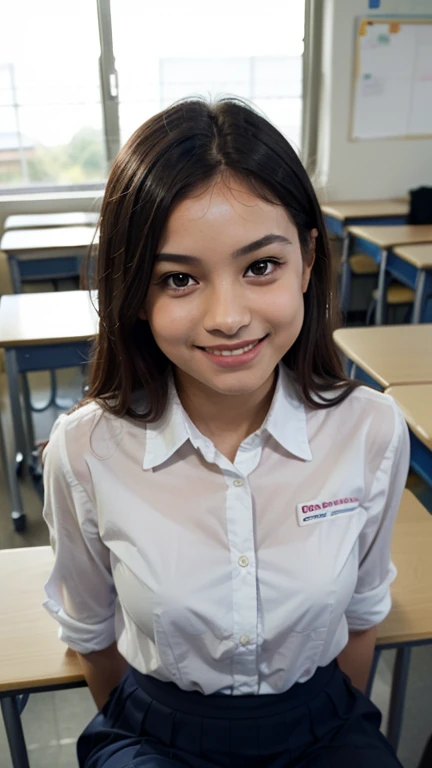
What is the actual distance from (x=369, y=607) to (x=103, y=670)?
424mm

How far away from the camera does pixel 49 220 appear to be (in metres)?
4.18

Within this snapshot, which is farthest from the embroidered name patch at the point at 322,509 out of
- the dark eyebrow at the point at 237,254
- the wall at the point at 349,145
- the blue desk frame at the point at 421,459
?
the wall at the point at 349,145

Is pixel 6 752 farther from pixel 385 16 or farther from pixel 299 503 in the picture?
pixel 385 16

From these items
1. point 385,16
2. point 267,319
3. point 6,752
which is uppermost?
point 385,16

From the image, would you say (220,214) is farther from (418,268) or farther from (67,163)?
(67,163)

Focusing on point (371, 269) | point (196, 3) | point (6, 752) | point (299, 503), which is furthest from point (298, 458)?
point (196, 3)

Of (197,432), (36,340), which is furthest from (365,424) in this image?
(36,340)

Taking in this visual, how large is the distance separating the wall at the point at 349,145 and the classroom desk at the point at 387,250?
47 centimetres

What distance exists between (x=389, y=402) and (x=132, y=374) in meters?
0.38

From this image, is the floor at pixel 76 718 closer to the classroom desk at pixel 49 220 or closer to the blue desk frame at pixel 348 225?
the blue desk frame at pixel 348 225

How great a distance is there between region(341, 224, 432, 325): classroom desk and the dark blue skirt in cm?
245

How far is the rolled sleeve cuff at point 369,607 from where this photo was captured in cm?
100

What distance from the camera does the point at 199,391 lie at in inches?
36.4

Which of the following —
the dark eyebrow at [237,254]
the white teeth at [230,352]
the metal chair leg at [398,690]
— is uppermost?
the dark eyebrow at [237,254]
